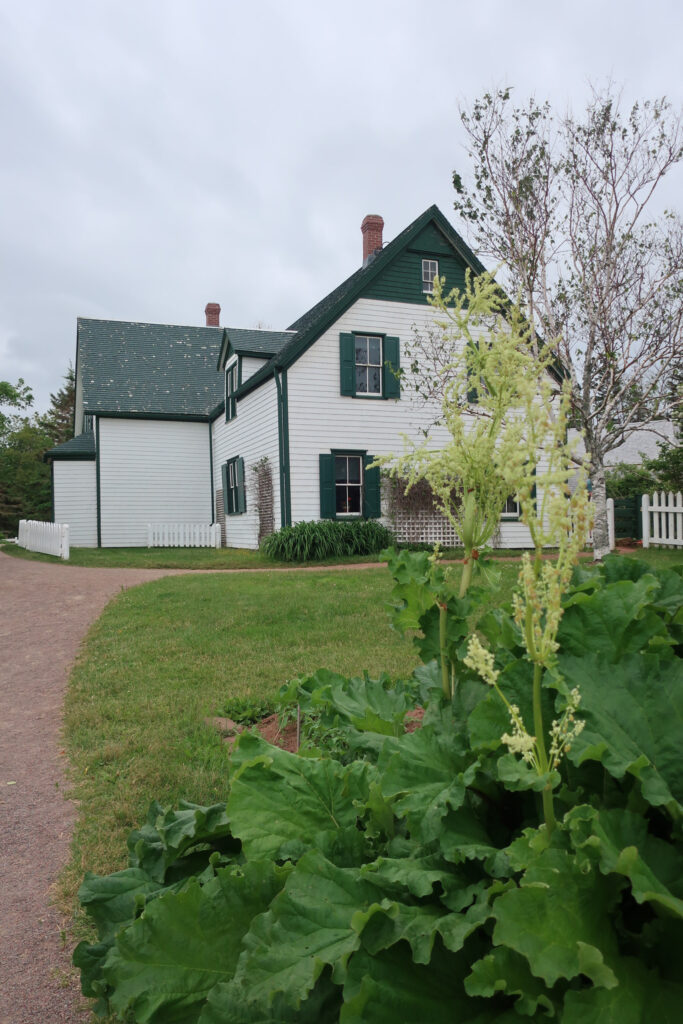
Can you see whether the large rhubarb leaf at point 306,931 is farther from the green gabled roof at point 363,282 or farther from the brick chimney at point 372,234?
the brick chimney at point 372,234

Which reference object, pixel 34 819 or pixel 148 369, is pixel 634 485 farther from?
pixel 34 819

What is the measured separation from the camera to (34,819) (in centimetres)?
305

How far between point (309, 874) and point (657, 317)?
11.0 meters

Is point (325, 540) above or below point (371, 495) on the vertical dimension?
below

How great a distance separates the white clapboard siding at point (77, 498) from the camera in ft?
68.2

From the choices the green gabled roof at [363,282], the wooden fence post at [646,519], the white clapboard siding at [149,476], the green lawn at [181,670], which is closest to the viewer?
the green lawn at [181,670]

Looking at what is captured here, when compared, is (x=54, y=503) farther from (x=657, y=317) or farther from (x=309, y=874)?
(x=309, y=874)

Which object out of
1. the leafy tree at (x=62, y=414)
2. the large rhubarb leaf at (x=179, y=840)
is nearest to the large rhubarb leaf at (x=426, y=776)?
the large rhubarb leaf at (x=179, y=840)

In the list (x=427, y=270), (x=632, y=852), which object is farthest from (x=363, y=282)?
(x=632, y=852)

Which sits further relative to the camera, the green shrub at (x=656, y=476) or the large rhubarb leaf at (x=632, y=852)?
the green shrub at (x=656, y=476)

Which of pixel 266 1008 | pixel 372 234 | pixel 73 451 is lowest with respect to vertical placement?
pixel 266 1008

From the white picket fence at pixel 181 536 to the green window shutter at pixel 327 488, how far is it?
6.04 meters

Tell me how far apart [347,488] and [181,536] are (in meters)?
7.00

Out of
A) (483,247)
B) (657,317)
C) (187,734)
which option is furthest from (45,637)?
(657,317)
